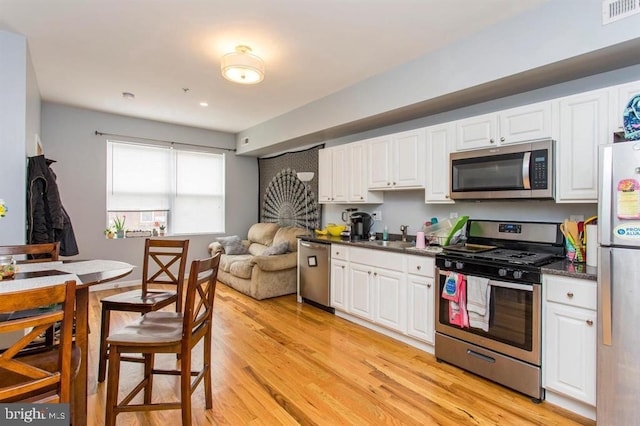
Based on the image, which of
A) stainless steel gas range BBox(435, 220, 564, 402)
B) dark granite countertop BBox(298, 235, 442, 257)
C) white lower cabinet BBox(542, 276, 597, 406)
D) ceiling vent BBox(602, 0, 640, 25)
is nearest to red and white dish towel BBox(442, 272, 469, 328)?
stainless steel gas range BBox(435, 220, 564, 402)

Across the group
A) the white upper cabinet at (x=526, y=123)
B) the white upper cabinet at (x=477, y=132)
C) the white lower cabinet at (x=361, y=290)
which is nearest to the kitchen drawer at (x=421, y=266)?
the white lower cabinet at (x=361, y=290)

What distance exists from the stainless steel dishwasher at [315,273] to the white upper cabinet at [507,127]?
1.92m

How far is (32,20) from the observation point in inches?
101

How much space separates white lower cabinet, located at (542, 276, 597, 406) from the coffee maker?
2.15 metres

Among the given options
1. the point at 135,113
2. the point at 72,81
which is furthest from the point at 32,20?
the point at 135,113

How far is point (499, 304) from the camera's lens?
2332 mm

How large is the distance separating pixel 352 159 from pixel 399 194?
72cm

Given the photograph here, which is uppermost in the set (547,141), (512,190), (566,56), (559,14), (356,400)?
(559,14)

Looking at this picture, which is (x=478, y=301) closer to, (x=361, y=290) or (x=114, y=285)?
(x=361, y=290)

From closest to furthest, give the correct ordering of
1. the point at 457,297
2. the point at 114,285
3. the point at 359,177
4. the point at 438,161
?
the point at 457,297, the point at 438,161, the point at 359,177, the point at 114,285

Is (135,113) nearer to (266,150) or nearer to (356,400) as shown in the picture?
(266,150)

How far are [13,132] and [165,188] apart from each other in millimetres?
2833

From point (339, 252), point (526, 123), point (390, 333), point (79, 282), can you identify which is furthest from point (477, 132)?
point (79, 282)

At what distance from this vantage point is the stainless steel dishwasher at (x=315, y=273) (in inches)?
155
